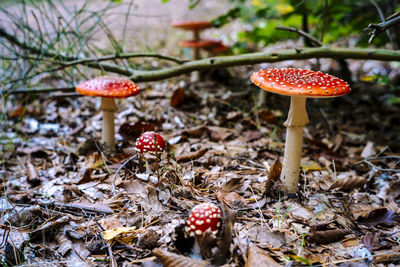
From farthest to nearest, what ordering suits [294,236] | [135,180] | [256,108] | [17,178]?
[256,108]
[17,178]
[135,180]
[294,236]

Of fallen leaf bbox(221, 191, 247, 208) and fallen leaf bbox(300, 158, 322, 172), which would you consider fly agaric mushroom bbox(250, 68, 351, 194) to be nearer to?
fallen leaf bbox(221, 191, 247, 208)

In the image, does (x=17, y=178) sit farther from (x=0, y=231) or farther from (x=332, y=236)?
(x=332, y=236)

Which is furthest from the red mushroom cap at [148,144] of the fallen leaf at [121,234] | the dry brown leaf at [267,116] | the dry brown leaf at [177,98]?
the dry brown leaf at [267,116]

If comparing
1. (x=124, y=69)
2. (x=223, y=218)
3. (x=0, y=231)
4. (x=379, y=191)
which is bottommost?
(x=379, y=191)

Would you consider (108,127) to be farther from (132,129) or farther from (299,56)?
(299,56)

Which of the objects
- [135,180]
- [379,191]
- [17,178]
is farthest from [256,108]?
[17,178]

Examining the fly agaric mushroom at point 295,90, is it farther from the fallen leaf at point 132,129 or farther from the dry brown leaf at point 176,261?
the fallen leaf at point 132,129
